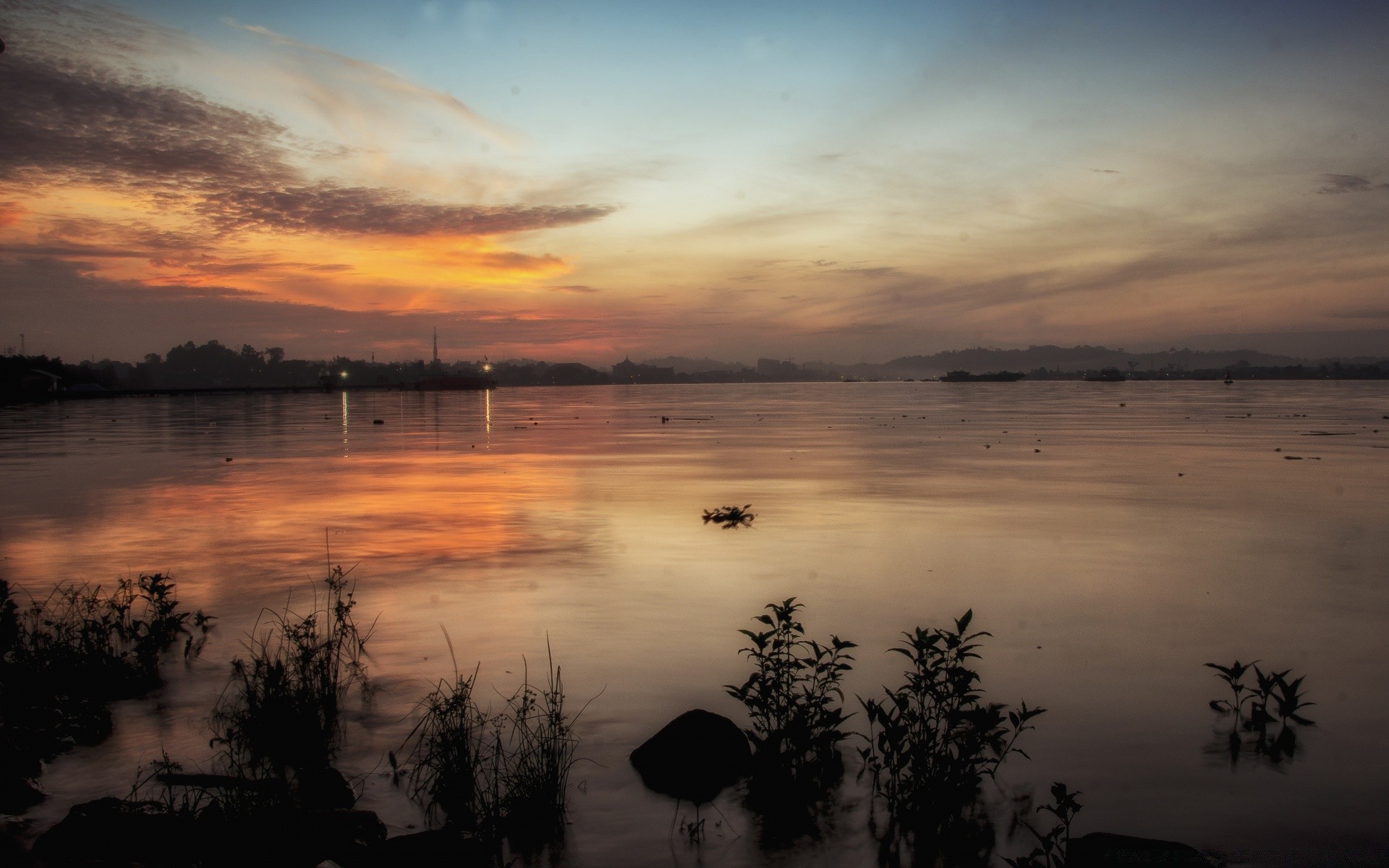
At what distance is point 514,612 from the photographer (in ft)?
49.2

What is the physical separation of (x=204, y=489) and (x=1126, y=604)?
29.2m

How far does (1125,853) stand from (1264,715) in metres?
4.53

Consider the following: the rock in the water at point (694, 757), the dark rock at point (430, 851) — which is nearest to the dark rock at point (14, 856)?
the dark rock at point (430, 851)

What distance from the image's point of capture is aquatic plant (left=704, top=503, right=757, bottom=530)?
23.6 m

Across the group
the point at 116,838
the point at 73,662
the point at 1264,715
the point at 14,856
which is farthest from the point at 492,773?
the point at 1264,715

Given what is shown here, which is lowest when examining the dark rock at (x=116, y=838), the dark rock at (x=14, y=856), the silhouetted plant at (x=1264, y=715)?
the silhouetted plant at (x=1264, y=715)

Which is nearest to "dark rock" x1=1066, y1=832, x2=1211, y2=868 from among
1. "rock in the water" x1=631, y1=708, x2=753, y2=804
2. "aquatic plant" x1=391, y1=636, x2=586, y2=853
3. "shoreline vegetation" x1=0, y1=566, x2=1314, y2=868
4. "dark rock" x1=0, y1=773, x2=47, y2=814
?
"shoreline vegetation" x1=0, y1=566, x2=1314, y2=868

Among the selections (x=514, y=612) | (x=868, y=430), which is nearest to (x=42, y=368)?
(x=868, y=430)

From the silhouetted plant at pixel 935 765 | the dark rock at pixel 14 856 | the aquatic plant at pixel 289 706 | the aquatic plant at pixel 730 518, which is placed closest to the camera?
the dark rock at pixel 14 856

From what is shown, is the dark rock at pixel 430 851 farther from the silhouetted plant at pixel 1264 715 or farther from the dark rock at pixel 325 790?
the silhouetted plant at pixel 1264 715

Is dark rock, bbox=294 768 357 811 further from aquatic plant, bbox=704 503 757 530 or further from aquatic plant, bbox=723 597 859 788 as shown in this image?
aquatic plant, bbox=704 503 757 530

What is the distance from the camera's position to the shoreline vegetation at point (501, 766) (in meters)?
6.87

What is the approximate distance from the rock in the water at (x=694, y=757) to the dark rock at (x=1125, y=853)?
318 cm

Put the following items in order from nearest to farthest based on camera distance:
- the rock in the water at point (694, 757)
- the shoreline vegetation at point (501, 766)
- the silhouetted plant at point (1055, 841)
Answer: the silhouetted plant at point (1055, 841) < the shoreline vegetation at point (501, 766) < the rock in the water at point (694, 757)
